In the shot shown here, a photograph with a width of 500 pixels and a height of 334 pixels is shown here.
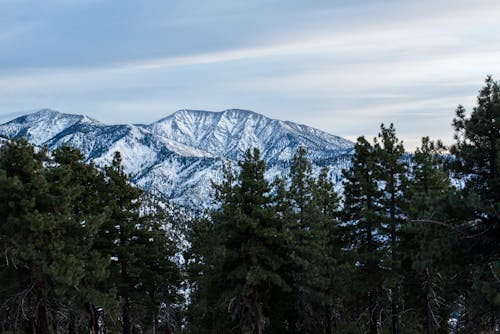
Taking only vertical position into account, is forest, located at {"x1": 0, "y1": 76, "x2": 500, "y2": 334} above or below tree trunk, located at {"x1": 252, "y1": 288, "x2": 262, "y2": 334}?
above

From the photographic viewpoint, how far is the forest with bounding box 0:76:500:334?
52.3ft

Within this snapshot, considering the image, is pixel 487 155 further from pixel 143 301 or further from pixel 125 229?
pixel 143 301

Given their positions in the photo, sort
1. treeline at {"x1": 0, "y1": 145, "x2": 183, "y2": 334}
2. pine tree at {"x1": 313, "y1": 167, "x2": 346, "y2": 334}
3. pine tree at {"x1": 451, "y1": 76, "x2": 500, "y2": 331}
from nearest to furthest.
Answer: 1. pine tree at {"x1": 451, "y1": 76, "x2": 500, "y2": 331}
2. treeline at {"x1": 0, "y1": 145, "x2": 183, "y2": 334}
3. pine tree at {"x1": 313, "y1": 167, "x2": 346, "y2": 334}

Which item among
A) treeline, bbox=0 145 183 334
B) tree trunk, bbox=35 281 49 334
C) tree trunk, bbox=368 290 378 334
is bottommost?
tree trunk, bbox=368 290 378 334

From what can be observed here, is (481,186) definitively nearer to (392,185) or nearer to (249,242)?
(392,185)

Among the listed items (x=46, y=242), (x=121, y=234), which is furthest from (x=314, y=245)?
(x=46, y=242)

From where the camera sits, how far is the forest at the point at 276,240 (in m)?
15.9

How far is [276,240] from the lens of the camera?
82.7ft

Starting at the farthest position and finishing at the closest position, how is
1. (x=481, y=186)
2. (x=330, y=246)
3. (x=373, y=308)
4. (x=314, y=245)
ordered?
(x=330, y=246) < (x=373, y=308) < (x=314, y=245) < (x=481, y=186)

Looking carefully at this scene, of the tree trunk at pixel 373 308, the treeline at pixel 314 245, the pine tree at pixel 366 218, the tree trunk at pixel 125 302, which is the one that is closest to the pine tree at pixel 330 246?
the treeline at pixel 314 245

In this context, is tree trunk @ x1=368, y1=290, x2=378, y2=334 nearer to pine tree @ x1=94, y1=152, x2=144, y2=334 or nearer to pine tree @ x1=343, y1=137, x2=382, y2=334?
pine tree @ x1=343, y1=137, x2=382, y2=334

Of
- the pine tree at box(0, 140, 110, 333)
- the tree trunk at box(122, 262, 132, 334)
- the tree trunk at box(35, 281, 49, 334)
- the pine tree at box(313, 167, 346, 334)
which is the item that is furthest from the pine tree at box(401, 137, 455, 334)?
the tree trunk at box(122, 262, 132, 334)

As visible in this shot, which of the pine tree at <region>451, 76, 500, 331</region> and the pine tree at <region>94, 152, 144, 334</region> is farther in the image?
the pine tree at <region>94, 152, 144, 334</region>

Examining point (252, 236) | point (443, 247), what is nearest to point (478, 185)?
point (443, 247)
